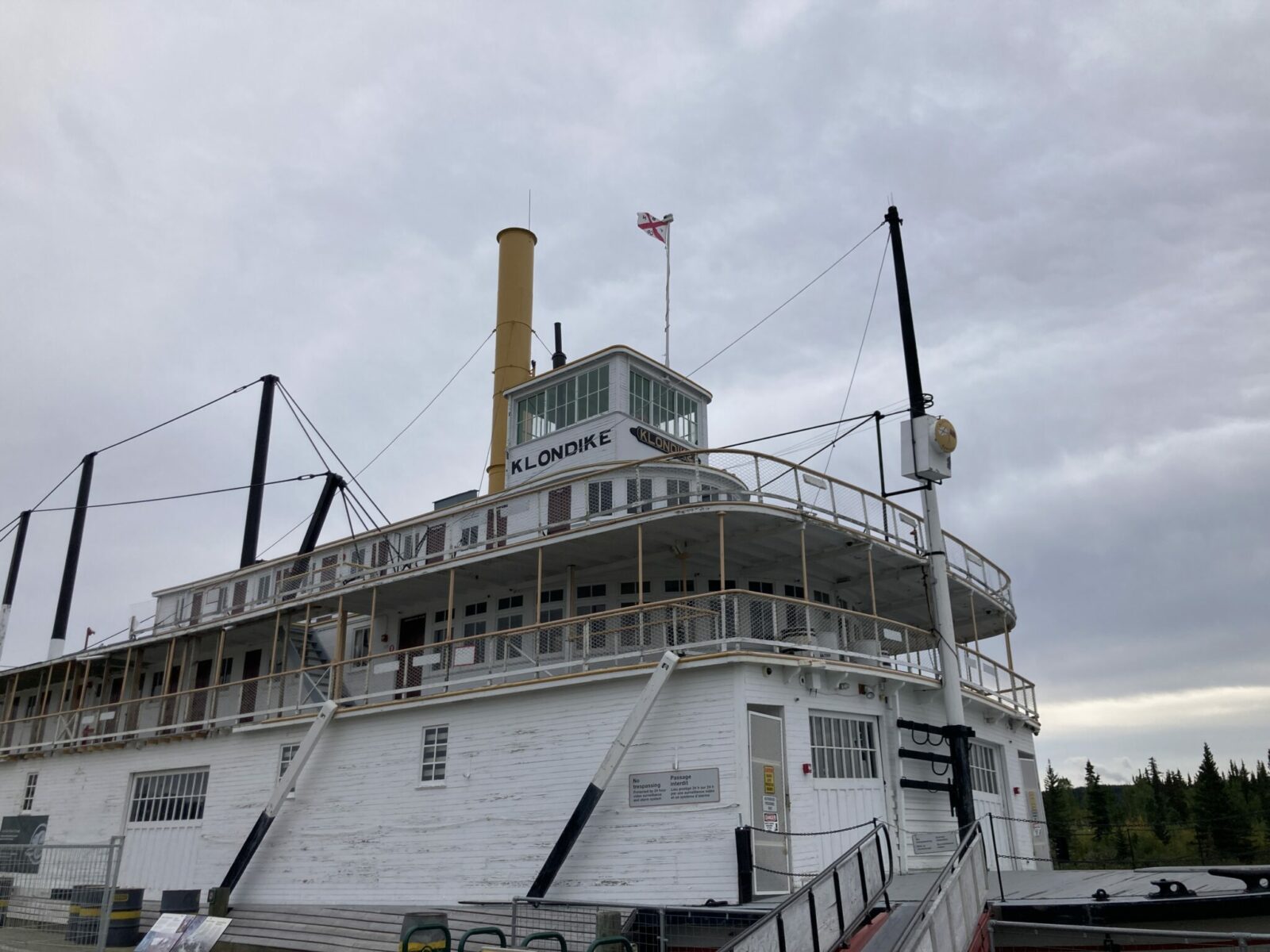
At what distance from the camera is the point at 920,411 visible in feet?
60.2

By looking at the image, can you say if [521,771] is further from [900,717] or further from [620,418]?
[620,418]

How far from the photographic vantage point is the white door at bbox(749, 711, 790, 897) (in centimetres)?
1468

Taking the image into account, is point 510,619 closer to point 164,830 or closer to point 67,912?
point 67,912

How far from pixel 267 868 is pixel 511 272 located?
18.8m

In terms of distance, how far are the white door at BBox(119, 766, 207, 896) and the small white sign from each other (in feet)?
52.7

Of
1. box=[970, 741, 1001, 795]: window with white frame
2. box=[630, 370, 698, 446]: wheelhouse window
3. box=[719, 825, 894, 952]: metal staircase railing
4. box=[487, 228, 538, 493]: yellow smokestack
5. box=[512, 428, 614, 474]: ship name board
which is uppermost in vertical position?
box=[487, 228, 538, 493]: yellow smokestack

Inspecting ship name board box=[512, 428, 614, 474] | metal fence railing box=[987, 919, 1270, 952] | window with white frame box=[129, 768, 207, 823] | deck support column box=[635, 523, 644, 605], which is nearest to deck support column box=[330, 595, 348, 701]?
window with white frame box=[129, 768, 207, 823]

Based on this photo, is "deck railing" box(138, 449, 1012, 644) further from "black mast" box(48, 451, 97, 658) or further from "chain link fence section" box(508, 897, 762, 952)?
"black mast" box(48, 451, 97, 658)

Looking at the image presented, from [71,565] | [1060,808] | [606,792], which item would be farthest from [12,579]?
[1060,808]

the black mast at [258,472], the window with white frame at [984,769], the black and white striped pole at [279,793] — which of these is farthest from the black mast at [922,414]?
the black mast at [258,472]

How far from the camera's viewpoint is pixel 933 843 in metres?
18.1

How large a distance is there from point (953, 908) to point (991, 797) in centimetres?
1375

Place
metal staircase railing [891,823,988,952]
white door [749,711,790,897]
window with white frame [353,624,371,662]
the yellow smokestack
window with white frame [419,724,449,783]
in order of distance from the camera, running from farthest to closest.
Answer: the yellow smokestack
window with white frame [353,624,371,662]
window with white frame [419,724,449,783]
white door [749,711,790,897]
metal staircase railing [891,823,988,952]

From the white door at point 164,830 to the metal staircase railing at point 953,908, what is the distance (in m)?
18.8
